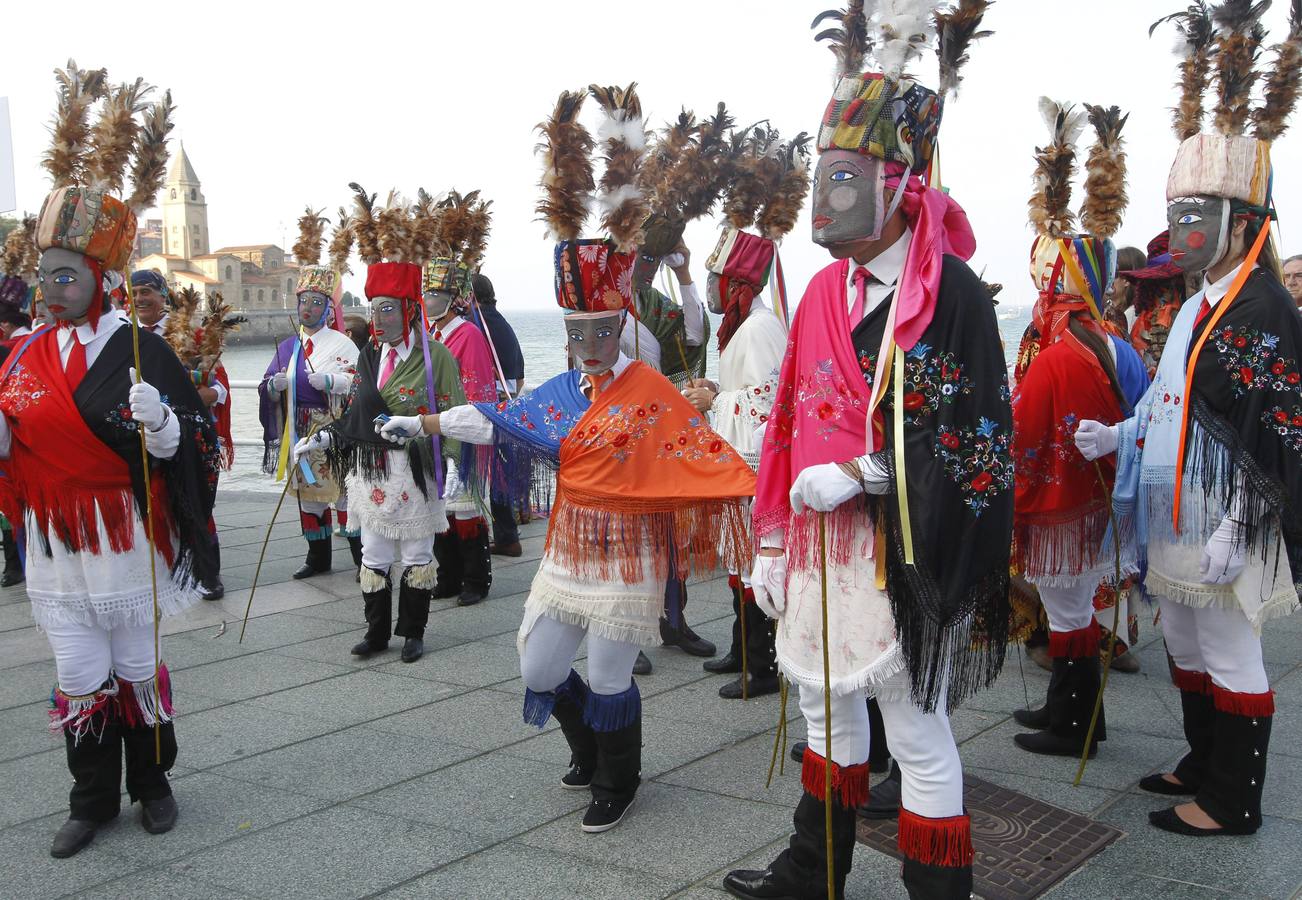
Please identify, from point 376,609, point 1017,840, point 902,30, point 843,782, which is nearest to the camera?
point 843,782

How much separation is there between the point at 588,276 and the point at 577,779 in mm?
1868

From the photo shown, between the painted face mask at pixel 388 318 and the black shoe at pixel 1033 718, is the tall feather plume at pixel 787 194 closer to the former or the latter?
A: the painted face mask at pixel 388 318

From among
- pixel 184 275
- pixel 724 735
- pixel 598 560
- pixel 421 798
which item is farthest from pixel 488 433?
pixel 184 275

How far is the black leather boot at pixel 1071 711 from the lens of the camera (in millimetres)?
4418

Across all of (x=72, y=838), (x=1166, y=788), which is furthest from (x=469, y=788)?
(x=1166, y=788)

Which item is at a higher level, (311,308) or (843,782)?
(311,308)

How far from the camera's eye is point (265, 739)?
4.80 m

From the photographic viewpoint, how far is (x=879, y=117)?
2.90m

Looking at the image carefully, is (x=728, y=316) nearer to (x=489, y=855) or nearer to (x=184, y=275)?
(x=489, y=855)

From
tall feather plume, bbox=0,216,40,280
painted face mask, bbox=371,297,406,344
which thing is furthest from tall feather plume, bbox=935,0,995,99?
tall feather plume, bbox=0,216,40,280

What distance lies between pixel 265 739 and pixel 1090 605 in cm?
346

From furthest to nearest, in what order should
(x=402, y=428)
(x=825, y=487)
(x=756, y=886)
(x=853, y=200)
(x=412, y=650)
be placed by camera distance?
(x=412, y=650) < (x=402, y=428) < (x=756, y=886) < (x=853, y=200) < (x=825, y=487)

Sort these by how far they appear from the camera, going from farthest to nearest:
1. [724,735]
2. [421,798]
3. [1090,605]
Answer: [724,735], [1090,605], [421,798]

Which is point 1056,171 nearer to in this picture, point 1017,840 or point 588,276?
point 588,276
